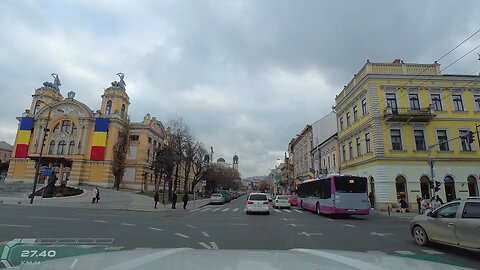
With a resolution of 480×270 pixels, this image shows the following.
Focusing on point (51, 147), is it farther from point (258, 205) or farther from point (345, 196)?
point (345, 196)

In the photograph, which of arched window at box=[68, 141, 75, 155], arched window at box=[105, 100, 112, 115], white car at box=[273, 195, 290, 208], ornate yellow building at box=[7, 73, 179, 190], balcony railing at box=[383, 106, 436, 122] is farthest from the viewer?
arched window at box=[105, 100, 112, 115]

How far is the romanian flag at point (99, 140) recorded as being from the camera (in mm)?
56750

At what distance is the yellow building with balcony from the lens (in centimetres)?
2988

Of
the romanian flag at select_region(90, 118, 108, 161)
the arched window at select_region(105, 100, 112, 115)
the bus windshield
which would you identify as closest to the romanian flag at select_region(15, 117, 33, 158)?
the romanian flag at select_region(90, 118, 108, 161)

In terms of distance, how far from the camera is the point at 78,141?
189 feet

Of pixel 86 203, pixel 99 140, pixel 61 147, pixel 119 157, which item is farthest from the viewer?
pixel 61 147

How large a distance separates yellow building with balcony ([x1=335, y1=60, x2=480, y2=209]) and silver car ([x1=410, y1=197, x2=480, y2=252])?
2091cm

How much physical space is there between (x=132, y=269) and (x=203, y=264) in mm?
631

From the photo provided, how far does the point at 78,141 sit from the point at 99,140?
4257 millimetres

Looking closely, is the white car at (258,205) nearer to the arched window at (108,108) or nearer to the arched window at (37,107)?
the arched window at (108,108)

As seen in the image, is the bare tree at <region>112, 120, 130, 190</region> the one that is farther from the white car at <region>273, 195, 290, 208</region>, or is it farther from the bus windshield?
the bus windshield

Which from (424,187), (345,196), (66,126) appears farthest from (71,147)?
(424,187)

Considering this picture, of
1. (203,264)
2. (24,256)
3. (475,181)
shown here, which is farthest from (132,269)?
(475,181)

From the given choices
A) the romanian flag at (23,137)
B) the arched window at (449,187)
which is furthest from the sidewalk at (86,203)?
the arched window at (449,187)
